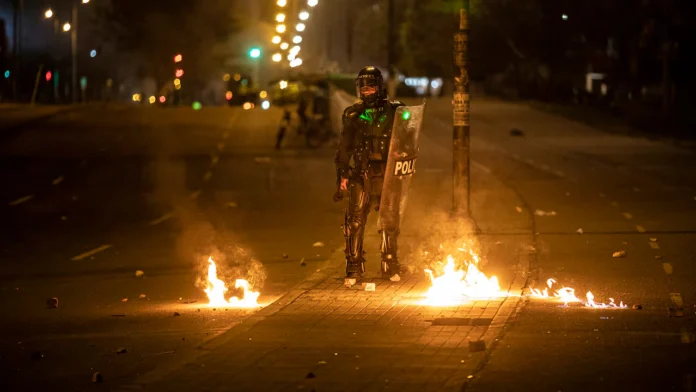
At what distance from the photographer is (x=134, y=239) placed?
56.1ft

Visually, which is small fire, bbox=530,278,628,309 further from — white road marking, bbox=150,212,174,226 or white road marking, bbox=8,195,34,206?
white road marking, bbox=8,195,34,206

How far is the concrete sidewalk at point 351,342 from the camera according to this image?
734 centimetres

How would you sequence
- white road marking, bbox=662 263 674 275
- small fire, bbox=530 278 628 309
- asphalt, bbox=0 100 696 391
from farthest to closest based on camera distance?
white road marking, bbox=662 263 674 275 < small fire, bbox=530 278 628 309 < asphalt, bbox=0 100 696 391

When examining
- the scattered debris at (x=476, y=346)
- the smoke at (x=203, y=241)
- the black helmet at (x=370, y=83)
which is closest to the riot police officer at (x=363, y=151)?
the black helmet at (x=370, y=83)

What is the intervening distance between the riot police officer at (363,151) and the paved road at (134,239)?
1034 millimetres

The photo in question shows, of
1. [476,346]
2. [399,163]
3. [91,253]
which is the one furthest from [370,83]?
[91,253]

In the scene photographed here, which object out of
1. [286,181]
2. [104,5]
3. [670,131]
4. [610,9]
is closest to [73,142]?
[286,181]

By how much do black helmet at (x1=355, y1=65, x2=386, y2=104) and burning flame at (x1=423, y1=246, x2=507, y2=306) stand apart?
1.77 m

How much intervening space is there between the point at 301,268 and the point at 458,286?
124 inches

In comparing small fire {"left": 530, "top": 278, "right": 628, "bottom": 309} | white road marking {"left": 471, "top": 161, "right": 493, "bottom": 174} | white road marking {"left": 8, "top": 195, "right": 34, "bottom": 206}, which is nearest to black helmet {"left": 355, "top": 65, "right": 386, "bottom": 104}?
small fire {"left": 530, "top": 278, "right": 628, "bottom": 309}

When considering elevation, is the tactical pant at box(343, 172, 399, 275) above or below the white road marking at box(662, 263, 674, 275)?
above

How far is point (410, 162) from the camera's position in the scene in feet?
38.3

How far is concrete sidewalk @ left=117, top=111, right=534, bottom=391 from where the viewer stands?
7.34 m

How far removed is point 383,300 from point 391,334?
168 cm
